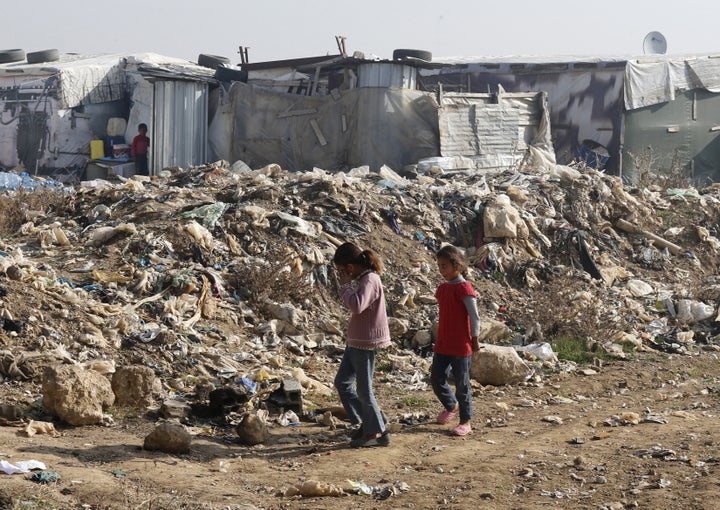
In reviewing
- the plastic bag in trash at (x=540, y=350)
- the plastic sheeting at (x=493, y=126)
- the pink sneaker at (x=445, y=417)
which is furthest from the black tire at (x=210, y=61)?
the pink sneaker at (x=445, y=417)

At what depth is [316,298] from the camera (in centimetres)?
966

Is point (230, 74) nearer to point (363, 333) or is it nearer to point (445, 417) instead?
point (445, 417)

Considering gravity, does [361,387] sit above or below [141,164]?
below

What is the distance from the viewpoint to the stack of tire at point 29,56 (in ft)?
70.5

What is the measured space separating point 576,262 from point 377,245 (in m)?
2.59

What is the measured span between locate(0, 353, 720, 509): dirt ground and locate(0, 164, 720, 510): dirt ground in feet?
0.06

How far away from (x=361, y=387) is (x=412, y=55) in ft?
46.1

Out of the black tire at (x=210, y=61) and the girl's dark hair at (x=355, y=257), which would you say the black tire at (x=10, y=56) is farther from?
the girl's dark hair at (x=355, y=257)

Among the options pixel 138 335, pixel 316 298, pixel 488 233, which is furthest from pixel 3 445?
pixel 488 233

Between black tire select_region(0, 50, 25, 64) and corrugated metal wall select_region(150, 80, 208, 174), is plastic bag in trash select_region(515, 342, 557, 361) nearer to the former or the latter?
corrugated metal wall select_region(150, 80, 208, 174)

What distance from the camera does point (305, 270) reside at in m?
9.98

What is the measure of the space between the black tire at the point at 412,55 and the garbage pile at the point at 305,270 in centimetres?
498

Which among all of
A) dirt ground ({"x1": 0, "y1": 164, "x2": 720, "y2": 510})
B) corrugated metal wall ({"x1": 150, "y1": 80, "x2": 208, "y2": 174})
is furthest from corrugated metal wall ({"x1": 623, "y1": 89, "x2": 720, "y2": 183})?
corrugated metal wall ({"x1": 150, "y1": 80, "x2": 208, "y2": 174})

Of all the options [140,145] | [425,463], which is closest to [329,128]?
[140,145]
